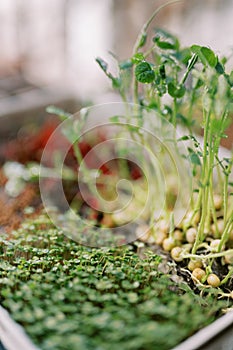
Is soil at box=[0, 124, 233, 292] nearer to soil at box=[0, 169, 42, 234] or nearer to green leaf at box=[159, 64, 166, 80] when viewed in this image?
soil at box=[0, 169, 42, 234]

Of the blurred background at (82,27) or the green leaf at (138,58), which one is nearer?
the green leaf at (138,58)

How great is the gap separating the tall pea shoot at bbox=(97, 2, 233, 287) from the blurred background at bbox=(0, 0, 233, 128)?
1.81 m

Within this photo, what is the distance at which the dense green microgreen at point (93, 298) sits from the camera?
684 millimetres

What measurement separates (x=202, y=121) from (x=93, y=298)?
1.24 feet

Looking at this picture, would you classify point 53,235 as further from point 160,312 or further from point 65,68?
point 65,68

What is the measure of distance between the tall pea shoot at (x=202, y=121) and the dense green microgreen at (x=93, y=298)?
0.08 meters

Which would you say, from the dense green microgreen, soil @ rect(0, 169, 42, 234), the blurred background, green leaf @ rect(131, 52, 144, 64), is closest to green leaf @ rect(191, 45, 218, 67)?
green leaf @ rect(131, 52, 144, 64)

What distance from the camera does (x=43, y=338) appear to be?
708 millimetres

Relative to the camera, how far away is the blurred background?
280 cm

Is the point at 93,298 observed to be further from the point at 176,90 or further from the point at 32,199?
the point at 32,199

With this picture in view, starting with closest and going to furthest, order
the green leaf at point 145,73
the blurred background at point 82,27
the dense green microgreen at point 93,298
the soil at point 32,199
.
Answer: the dense green microgreen at point 93,298
the green leaf at point 145,73
the soil at point 32,199
the blurred background at point 82,27

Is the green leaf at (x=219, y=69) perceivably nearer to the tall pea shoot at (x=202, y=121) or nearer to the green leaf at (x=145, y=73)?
the tall pea shoot at (x=202, y=121)

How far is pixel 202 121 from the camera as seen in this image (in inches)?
35.3

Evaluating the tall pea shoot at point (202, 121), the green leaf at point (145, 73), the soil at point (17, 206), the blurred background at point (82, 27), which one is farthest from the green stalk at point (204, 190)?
the blurred background at point (82, 27)
